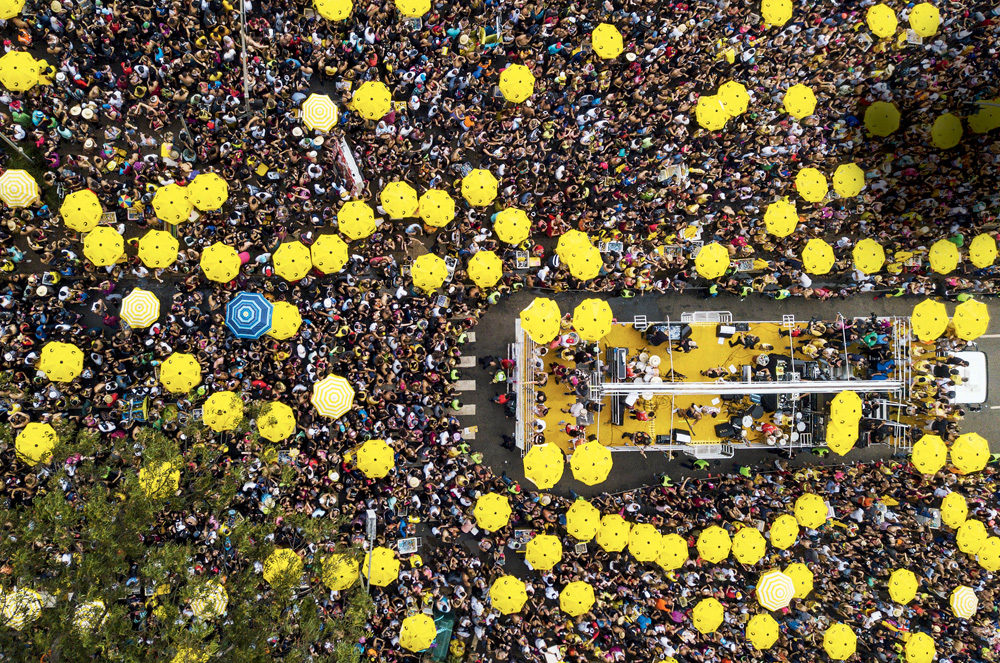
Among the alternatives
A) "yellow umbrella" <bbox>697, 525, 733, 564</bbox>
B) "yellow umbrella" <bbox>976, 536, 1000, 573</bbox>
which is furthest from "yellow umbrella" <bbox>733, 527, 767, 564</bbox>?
"yellow umbrella" <bbox>976, 536, 1000, 573</bbox>

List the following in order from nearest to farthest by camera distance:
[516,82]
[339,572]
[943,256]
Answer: [339,572], [516,82], [943,256]

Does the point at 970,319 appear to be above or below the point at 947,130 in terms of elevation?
below

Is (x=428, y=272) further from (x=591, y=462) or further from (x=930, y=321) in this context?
(x=930, y=321)

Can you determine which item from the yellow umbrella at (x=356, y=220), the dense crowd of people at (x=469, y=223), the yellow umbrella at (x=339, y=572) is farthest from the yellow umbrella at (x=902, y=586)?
the yellow umbrella at (x=356, y=220)

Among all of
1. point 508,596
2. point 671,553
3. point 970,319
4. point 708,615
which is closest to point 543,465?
point 508,596

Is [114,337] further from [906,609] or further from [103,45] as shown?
[906,609]

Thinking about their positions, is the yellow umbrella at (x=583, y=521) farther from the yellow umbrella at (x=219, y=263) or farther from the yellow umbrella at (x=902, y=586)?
the yellow umbrella at (x=219, y=263)
